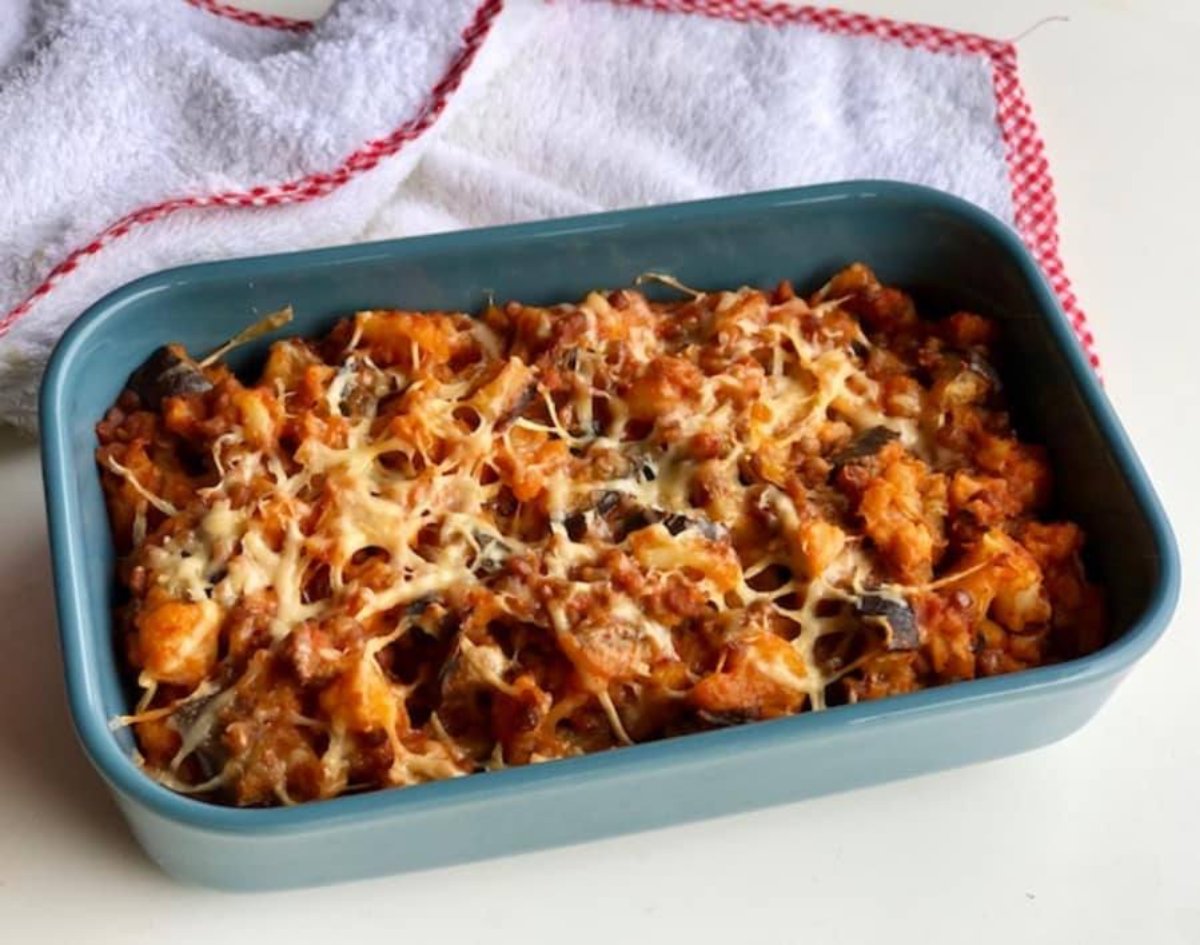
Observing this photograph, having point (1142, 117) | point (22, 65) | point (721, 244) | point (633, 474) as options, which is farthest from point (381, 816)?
point (1142, 117)

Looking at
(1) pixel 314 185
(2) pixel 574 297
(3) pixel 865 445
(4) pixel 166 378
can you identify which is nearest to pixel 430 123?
(1) pixel 314 185

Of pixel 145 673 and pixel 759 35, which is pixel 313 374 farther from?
pixel 759 35

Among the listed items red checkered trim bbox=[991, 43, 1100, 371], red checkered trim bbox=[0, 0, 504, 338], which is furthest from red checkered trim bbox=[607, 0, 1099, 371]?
red checkered trim bbox=[0, 0, 504, 338]

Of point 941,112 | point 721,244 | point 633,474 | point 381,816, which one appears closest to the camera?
point 381,816

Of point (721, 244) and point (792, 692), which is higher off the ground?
point (721, 244)

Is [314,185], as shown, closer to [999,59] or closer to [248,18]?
[248,18]

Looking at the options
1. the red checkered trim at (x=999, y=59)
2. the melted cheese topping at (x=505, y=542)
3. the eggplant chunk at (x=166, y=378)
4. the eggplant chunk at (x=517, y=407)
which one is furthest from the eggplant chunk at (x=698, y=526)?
the red checkered trim at (x=999, y=59)

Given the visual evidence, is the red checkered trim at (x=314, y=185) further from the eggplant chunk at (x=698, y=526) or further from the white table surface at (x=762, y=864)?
the eggplant chunk at (x=698, y=526)
